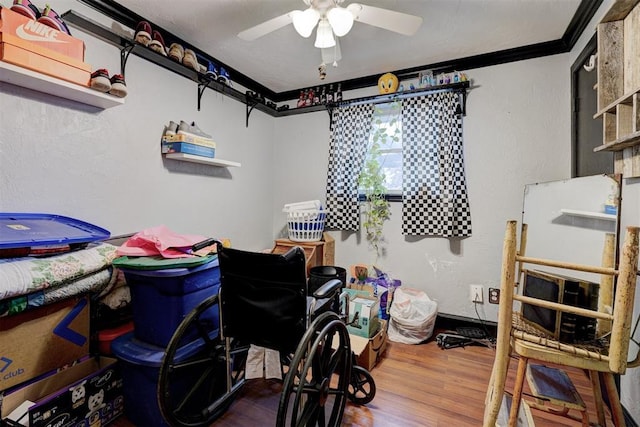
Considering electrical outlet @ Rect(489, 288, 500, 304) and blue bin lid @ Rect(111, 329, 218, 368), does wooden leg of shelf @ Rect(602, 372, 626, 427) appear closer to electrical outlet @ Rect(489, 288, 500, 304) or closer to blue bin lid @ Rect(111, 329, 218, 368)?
electrical outlet @ Rect(489, 288, 500, 304)

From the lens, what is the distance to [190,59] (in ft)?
6.89

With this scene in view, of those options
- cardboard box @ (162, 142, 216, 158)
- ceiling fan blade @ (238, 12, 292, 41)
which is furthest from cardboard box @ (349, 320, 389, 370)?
ceiling fan blade @ (238, 12, 292, 41)

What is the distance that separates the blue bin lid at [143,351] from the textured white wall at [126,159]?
712 millimetres

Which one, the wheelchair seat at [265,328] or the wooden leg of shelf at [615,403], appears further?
the wheelchair seat at [265,328]

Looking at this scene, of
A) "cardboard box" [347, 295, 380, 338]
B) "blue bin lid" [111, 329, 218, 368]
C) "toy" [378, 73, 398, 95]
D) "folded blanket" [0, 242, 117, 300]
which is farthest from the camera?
"toy" [378, 73, 398, 95]

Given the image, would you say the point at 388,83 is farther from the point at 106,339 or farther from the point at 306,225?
the point at 106,339

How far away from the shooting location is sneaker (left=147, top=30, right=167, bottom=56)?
1851 millimetres

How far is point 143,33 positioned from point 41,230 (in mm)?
1319

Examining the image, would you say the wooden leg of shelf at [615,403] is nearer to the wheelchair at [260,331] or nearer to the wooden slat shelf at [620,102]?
the wheelchair at [260,331]

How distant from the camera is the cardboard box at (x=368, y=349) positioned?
1.84 meters

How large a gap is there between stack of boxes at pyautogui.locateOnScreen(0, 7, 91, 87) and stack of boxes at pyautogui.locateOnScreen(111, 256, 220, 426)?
0.95m

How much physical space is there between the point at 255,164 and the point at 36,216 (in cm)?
183

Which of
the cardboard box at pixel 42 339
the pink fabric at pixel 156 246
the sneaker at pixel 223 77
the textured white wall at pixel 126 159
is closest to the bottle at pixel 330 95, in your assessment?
the textured white wall at pixel 126 159

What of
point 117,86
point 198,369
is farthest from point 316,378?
point 117,86
